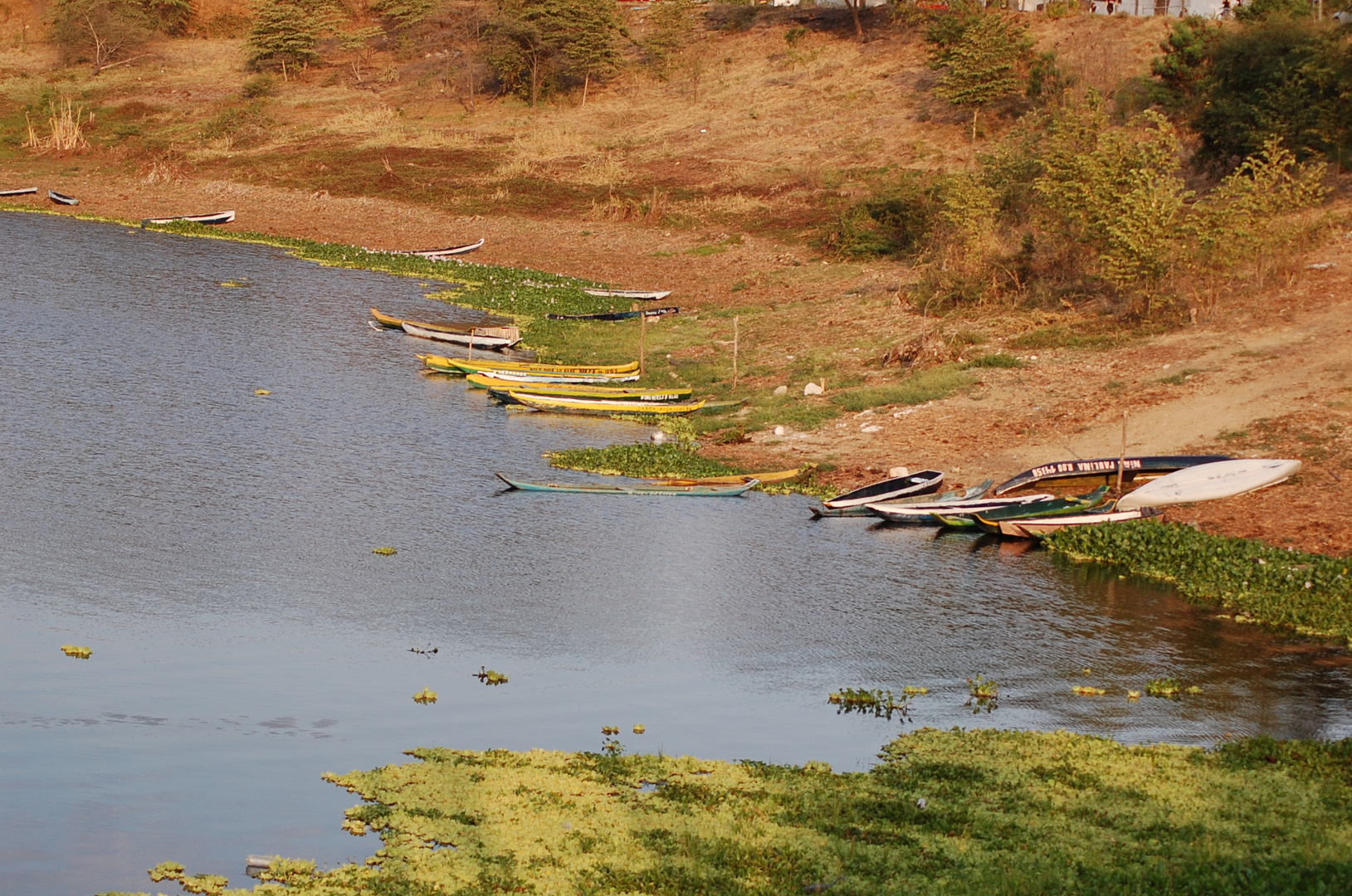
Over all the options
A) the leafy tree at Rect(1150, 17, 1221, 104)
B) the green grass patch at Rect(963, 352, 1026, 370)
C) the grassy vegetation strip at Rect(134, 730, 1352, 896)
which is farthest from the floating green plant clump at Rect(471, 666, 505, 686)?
the leafy tree at Rect(1150, 17, 1221, 104)

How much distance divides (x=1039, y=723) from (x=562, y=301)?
36771 millimetres

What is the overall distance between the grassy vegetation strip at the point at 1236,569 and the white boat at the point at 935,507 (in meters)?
1.07

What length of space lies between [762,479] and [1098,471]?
6.82 m

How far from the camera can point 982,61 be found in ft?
224

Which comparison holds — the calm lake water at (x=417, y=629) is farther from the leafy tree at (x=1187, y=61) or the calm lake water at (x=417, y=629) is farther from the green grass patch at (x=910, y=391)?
the leafy tree at (x=1187, y=61)

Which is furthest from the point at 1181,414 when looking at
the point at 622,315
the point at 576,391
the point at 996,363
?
the point at 622,315

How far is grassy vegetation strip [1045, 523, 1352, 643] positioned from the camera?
812 inches

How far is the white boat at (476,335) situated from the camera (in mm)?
43844

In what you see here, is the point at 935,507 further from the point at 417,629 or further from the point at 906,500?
the point at 417,629

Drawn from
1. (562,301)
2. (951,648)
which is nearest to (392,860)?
(951,648)

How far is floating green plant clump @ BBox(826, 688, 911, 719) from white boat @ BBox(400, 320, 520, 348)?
27345 mm

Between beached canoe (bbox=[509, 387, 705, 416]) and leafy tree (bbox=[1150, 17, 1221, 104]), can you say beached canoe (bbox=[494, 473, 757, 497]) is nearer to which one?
beached canoe (bbox=[509, 387, 705, 416])

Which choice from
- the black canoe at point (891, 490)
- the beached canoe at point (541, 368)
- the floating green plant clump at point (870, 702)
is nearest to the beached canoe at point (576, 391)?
the beached canoe at point (541, 368)

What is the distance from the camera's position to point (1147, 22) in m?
70.4
